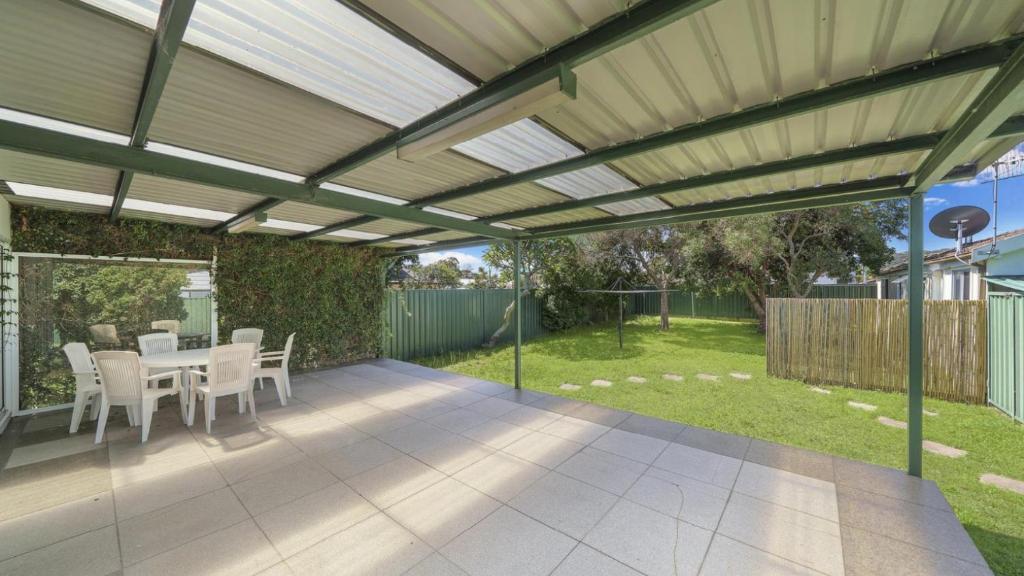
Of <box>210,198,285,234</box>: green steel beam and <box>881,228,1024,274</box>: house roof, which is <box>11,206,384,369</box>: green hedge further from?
<box>881,228,1024,274</box>: house roof

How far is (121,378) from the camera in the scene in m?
3.43

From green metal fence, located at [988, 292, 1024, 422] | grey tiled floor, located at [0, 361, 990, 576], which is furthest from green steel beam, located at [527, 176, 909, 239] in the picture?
green metal fence, located at [988, 292, 1024, 422]

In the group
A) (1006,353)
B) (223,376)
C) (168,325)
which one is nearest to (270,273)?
(168,325)

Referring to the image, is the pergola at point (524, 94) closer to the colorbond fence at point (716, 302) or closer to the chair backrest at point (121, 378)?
the chair backrest at point (121, 378)

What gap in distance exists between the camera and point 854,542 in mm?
2037

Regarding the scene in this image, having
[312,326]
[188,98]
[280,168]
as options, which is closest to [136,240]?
[312,326]

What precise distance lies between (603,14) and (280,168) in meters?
2.70

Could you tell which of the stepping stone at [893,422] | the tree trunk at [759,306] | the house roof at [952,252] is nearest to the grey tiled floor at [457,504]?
the stepping stone at [893,422]

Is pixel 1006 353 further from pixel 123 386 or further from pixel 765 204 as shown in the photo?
pixel 123 386

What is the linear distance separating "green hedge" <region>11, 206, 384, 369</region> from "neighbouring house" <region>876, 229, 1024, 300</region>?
969 cm

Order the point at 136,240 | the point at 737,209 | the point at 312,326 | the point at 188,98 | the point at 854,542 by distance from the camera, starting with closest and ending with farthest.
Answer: the point at 188,98
the point at 854,542
the point at 737,209
the point at 136,240
the point at 312,326

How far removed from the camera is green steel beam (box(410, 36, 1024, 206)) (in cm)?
141

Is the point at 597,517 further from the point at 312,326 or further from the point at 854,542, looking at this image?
the point at 312,326

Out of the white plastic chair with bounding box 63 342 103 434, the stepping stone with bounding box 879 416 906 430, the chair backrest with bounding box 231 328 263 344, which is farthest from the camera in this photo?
the chair backrest with bounding box 231 328 263 344
